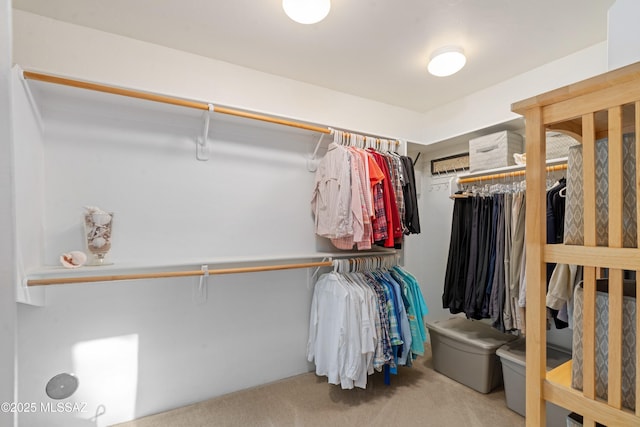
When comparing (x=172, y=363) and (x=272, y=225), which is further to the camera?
(x=272, y=225)

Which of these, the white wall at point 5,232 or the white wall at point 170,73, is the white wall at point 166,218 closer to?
the white wall at point 170,73

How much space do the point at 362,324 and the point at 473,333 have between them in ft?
3.24

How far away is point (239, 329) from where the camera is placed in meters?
2.10

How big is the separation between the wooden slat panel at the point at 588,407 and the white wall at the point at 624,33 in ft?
3.69

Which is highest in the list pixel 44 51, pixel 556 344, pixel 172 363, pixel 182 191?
pixel 44 51

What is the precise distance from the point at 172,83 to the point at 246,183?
80 centimetres

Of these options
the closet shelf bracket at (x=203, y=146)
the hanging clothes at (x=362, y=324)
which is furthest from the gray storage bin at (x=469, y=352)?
the closet shelf bracket at (x=203, y=146)

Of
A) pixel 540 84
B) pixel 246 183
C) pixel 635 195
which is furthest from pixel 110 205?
pixel 540 84

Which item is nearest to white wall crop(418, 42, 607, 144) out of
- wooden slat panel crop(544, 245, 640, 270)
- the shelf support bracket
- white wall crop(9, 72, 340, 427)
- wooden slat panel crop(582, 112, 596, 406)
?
white wall crop(9, 72, 340, 427)

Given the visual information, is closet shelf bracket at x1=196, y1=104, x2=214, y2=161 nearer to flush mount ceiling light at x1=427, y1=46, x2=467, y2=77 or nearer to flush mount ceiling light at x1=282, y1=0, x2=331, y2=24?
flush mount ceiling light at x1=282, y1=0, x2=331, y2=24

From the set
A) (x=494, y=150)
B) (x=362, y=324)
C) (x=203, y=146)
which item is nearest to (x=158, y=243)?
(x=203, y=146)

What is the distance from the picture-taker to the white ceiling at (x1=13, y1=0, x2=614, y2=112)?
159cm

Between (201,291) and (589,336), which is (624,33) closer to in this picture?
(589,336)

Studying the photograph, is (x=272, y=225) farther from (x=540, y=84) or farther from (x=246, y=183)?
(x=540, y=84)
